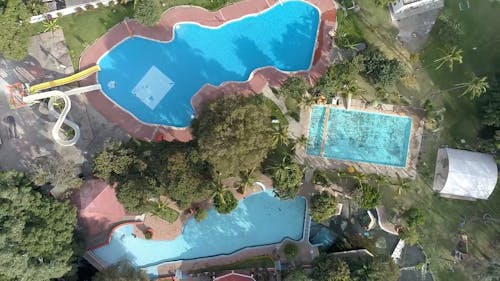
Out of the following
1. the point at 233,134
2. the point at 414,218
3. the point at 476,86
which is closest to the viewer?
the point at 233,134

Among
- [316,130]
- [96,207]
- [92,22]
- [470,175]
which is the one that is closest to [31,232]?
[96,207]

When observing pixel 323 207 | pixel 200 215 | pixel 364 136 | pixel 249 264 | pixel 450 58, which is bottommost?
pixel 249 264

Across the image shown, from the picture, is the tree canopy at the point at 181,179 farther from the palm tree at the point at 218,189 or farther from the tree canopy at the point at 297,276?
the tree canopy at the point at 297,276

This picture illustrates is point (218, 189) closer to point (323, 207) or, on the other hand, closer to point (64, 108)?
point (323, 207)

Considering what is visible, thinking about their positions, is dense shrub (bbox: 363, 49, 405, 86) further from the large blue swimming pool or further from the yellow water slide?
the yellow water slide

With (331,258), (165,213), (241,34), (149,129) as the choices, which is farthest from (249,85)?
(331,258)

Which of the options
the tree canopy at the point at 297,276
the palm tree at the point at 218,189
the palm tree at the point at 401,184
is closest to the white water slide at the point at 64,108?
the palm tree at the point at 218,189

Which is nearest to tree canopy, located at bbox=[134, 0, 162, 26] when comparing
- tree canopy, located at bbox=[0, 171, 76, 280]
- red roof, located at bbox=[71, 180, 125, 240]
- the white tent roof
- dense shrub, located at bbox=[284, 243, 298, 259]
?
red roof, located at bbox=[71, 180, 125, 240]
